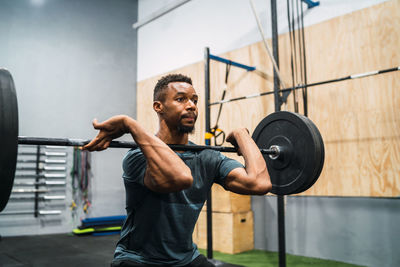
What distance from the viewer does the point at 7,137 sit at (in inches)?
45.5

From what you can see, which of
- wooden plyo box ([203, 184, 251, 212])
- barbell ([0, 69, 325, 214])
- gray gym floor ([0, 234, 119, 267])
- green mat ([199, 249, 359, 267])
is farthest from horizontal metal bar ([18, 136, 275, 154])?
gray gym floor ([0, 234, 119, 267])

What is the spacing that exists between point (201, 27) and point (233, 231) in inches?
124

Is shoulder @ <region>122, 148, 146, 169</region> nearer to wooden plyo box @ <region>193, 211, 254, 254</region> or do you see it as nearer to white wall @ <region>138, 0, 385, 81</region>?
wooden plyo box @ <region>193, 211, 254, 254</region>

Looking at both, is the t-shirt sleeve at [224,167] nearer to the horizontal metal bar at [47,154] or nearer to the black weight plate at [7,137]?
the black weight plate at [7,137]

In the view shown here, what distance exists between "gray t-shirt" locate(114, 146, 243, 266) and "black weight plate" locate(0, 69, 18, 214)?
467 mm

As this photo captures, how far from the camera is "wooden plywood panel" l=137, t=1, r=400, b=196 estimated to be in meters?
3.17

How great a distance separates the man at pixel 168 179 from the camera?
1.32m

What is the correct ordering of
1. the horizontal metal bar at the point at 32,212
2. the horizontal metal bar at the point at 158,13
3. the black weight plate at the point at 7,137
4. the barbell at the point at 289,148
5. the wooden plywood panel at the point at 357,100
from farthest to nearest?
the horizontal metal bar at the point at 158,13
the horizontal metal bar at the point at 32,212
the wooden plywood panel at the point at 357,100
the barbell at the point at 289,148
the black weight plate at the point at 7,137

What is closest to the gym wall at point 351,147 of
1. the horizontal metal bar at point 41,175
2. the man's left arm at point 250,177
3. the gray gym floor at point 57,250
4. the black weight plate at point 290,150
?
the black weight plate at point 290,150

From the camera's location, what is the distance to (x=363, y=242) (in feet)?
10.9

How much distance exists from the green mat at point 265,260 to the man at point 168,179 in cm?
213

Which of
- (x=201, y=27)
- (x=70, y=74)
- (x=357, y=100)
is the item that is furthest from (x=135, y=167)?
(x=70, y=74)

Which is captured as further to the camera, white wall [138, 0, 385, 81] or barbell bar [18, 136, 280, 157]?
white wall [138, 0, 385, 81]

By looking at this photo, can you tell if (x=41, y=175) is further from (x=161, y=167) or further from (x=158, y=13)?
(x=161, y=167)
